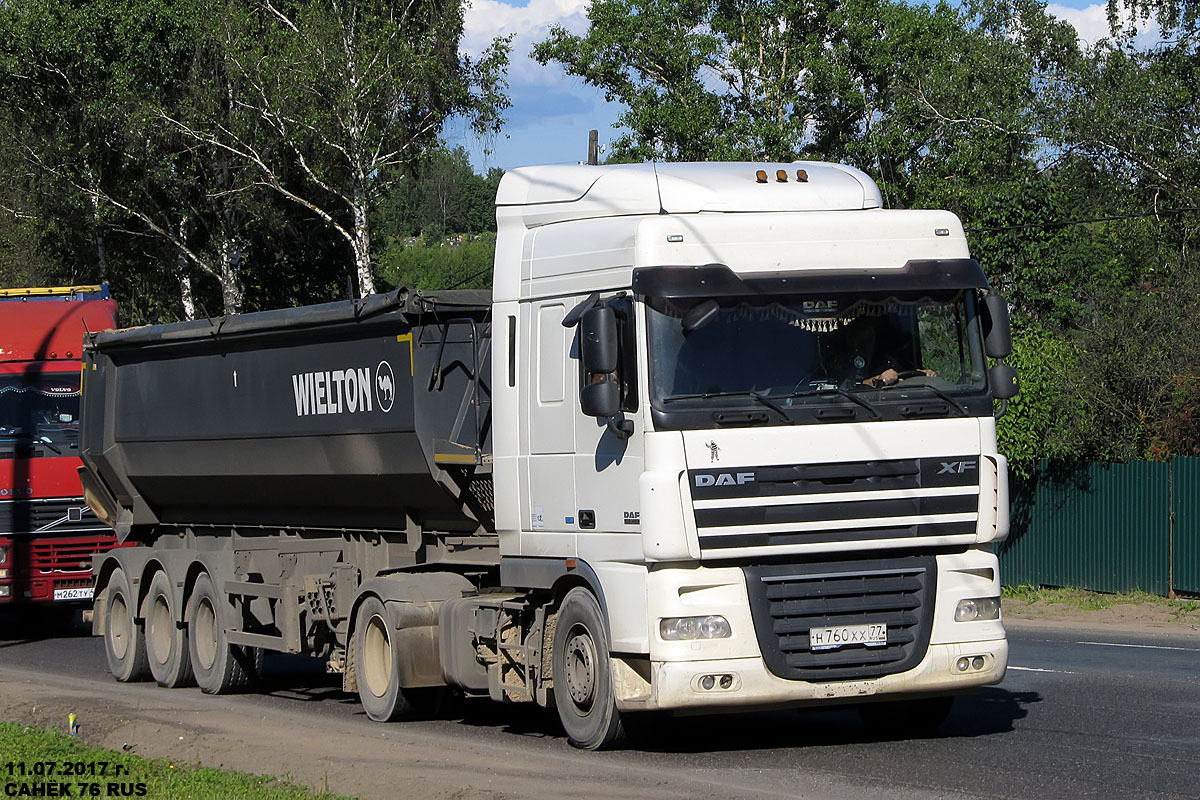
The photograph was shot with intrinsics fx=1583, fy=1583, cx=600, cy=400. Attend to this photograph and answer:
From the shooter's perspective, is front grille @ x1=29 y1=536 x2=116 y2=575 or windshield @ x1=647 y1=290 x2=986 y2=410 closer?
windshield @ x1=647 y1=290 x2=986 y2=410

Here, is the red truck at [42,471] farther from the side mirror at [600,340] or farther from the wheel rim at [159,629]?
the side mirror at [600,340]

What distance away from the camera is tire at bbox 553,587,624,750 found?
9.45 metres

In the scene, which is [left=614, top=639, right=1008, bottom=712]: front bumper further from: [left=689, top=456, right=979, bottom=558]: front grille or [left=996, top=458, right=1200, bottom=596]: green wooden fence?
[left=996, top=458, right=1200, bottom=596]: green wooden fence

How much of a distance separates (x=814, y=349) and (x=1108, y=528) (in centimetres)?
1584

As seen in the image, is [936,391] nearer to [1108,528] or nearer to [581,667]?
[581,667]

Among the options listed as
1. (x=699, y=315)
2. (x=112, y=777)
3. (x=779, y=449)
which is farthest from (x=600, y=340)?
(x=112, y=777)

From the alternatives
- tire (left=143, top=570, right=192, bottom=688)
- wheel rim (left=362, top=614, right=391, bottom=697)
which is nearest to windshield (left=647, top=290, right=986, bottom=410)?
wheel rim (left=362, top=614, right=391, bottom=697)

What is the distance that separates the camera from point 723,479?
8883 mm

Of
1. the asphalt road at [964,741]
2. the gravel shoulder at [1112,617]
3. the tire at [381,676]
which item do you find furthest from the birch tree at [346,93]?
the tire at [381,676]

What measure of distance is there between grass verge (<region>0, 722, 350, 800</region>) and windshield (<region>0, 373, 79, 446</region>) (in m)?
8.98

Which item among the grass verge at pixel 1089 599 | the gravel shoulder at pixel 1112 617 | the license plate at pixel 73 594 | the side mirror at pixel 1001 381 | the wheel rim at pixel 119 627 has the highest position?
the side mirror at pixel 1001 381

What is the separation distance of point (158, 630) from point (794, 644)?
8.52 m

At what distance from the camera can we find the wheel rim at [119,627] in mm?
15992

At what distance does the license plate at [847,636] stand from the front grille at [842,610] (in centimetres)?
2
